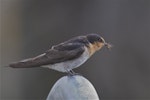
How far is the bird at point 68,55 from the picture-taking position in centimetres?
687

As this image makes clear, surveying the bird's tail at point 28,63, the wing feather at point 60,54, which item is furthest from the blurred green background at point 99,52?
the bird's tail at point 28,63

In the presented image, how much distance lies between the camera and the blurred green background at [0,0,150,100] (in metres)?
14.3

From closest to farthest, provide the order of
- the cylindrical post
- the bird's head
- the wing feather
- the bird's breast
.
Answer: the cylindrical post < the wing feather < the bird's breast < the bird's head

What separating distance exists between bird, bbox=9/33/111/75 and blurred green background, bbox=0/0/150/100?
20.7 feet

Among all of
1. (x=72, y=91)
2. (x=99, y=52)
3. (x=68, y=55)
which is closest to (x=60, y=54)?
(x=68, y=55)

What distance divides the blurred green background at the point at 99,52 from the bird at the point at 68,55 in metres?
6.31

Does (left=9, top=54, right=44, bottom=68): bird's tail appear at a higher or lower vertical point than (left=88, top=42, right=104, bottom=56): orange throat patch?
lower

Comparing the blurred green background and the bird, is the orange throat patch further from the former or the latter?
the blurred green background

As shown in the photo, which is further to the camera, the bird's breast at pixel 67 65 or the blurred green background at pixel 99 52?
the blurred green background at pixel 99 52

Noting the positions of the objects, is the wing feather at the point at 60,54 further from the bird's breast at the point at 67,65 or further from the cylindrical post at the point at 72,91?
the cylindrical post at the point at 72,91

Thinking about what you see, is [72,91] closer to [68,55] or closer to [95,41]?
[68,55]

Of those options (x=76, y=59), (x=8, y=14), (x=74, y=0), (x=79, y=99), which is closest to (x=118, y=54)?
(x=74, y=0)

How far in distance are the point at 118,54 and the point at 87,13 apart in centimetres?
115

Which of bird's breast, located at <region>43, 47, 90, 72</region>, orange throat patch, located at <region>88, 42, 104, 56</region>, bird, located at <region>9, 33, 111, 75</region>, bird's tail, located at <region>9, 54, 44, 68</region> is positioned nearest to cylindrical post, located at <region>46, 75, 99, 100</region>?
bird's tail, located at <region>9, 54, 44, 68</region>
